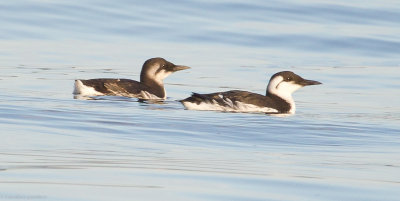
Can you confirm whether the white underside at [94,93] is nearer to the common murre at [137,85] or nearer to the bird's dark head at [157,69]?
the common murre at [137,85]

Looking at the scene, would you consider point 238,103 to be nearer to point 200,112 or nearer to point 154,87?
point 200,112

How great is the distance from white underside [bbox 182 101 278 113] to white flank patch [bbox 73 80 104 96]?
1704 millimetres

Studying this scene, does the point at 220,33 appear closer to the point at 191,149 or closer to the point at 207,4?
the point at 207,4

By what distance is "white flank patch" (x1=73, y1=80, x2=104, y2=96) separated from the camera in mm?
15151

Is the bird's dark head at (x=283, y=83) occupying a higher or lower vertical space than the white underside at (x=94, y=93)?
higher

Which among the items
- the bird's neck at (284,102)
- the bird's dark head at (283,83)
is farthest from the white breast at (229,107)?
the bird's dark head at (283,83)

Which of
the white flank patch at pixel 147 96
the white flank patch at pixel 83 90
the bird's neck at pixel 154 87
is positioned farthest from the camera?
the bird's neck at pixel 154 87

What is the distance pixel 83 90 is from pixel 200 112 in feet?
7.69

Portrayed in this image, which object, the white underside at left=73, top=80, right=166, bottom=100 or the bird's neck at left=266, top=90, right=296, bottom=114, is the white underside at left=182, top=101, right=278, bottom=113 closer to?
the bird's neck at left=266, top=90, right=296, bottom=114

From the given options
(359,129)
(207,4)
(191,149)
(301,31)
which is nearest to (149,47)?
(301,31)

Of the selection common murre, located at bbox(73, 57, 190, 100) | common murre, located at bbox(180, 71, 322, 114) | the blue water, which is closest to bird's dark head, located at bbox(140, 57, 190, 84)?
common murre, located at bbox(73, 57, 190, 100)

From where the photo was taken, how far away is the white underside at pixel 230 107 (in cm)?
1388

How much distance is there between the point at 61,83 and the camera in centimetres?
1695

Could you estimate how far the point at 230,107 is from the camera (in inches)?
553
